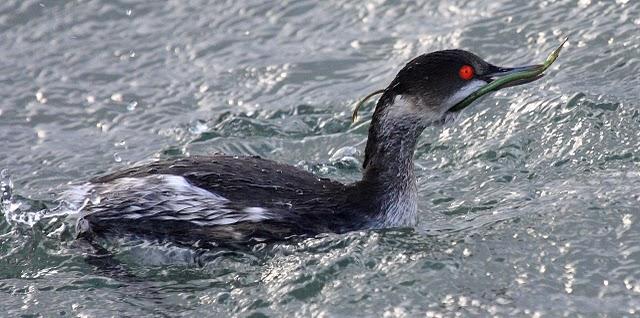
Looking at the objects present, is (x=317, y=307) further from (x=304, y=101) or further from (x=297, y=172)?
(x=304, y=101)

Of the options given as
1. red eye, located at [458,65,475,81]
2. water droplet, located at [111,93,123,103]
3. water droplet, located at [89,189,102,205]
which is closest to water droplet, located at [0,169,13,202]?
water droplet, located at [89,189,102,205]

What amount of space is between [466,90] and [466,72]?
4.7 inches

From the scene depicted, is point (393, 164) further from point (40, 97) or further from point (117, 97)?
point (40, 97)

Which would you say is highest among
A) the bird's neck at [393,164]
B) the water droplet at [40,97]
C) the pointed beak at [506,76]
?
the water droplet at [40,97]

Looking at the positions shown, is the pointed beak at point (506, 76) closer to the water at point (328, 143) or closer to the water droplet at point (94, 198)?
the water at point (328, 143)

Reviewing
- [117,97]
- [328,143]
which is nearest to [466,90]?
[328,143]

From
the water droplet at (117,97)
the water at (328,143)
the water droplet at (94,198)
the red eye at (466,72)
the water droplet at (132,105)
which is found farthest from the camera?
the water droplet at (117,97)

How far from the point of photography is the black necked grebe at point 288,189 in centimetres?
815

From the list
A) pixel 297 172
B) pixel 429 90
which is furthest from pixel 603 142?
pixel 297 172

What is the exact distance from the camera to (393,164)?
8617 mm

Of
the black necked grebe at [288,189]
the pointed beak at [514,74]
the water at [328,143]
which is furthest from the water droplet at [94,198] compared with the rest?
the pointed beak at [514,74]

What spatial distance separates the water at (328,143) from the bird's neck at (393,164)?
0.17 metres

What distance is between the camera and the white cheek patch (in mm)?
8539

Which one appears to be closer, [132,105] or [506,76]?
[506,76]
